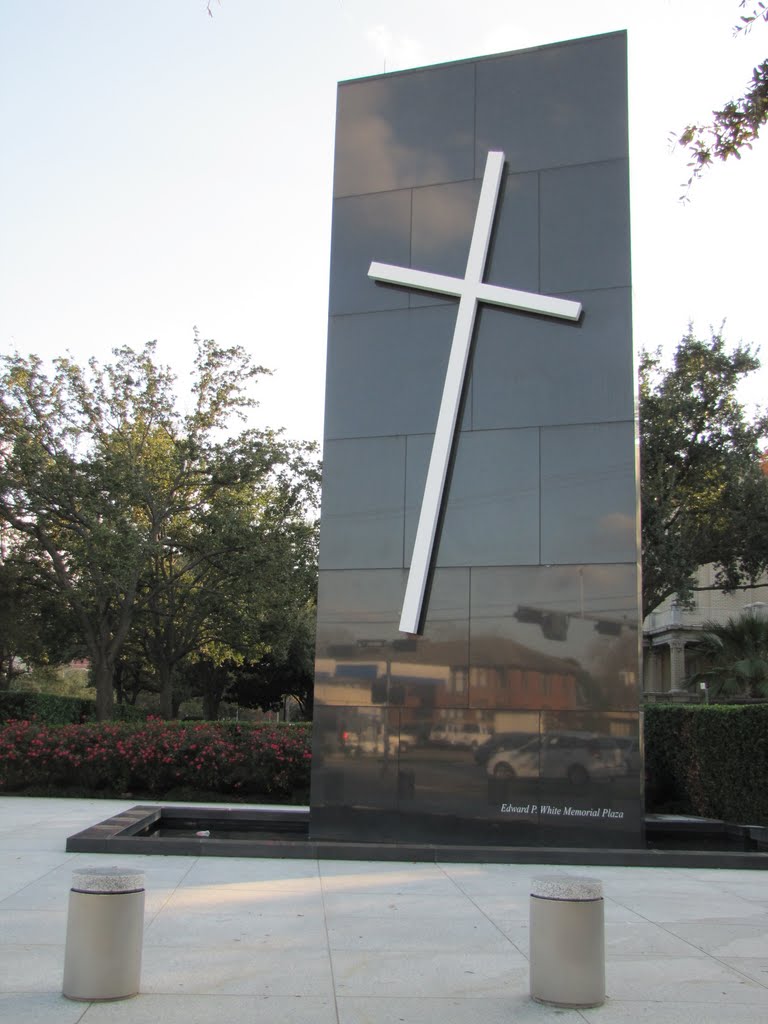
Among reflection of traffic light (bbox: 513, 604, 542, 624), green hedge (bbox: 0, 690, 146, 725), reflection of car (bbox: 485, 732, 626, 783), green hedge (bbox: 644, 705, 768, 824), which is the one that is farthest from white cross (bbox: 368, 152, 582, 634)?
green hedge (bbox: 0, 690, 146, 725)

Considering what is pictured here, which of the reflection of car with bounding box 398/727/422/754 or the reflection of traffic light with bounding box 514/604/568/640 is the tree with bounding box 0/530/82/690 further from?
the reflection of traffic light with bounding box 514/604/568/640

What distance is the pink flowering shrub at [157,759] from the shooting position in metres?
17.5

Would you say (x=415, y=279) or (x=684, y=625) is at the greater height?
(x=415, y=279)

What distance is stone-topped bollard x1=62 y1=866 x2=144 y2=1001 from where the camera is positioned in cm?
522

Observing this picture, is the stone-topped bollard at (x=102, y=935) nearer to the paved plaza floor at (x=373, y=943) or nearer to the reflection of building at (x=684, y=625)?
the paved plaza floor at (x=373, y=943)

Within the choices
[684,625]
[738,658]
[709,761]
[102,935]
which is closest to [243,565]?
[738,658]

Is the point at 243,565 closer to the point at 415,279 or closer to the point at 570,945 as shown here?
the point at 415,279

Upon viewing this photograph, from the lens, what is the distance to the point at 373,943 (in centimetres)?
690

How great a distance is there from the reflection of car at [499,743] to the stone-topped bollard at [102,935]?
6.21m

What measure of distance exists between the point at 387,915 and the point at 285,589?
21.5 metres

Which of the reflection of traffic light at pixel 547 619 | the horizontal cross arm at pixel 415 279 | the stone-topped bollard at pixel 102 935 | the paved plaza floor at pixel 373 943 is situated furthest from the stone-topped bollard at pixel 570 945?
the horizontal cross arm at pixel 415 279

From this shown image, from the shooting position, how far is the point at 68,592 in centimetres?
2795

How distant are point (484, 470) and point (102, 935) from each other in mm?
7491

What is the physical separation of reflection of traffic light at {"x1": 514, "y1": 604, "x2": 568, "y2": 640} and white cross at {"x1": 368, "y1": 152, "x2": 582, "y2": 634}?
1147 millimetres
